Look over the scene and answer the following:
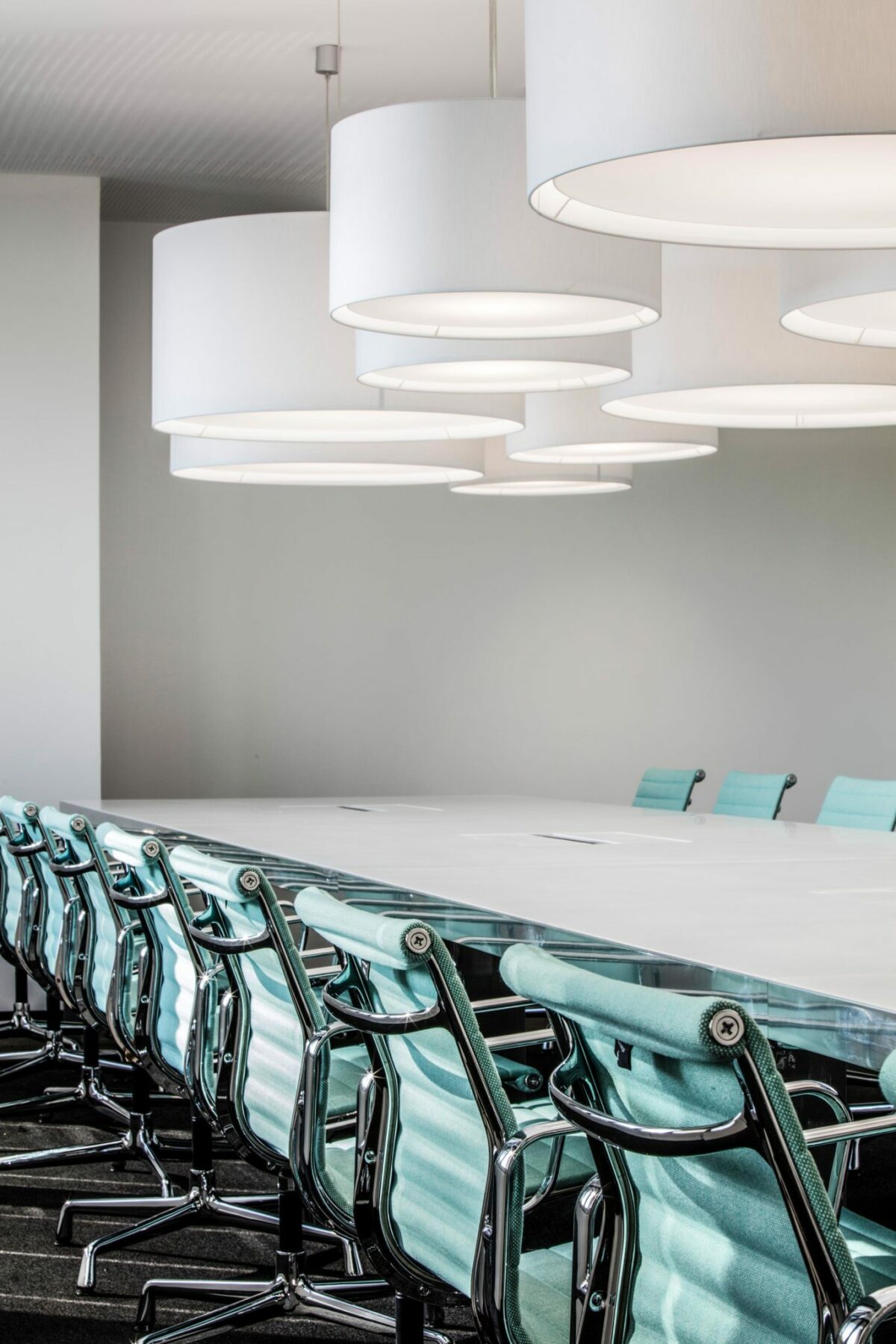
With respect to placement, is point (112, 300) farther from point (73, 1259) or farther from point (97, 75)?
point (73, 1259)

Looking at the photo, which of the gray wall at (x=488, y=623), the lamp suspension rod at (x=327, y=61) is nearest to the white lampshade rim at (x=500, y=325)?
the lamp suspension rod at (x=327, y=61)

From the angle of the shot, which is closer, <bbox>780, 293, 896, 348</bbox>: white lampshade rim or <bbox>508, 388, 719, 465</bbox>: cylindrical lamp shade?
<bbox>780, 293, 896, 348</bbox>: white lampshade rim

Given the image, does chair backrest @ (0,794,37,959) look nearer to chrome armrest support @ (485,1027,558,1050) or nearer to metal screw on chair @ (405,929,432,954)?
chrome armrest support @ (485,1027,558,1050)

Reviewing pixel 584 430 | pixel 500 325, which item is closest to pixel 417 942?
pixel 500 325

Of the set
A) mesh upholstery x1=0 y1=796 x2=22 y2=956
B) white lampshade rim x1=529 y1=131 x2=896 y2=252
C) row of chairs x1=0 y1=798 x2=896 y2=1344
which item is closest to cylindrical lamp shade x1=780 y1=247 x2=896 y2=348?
white lampshade rim x1=529 y1=131 x2=896 y2=252

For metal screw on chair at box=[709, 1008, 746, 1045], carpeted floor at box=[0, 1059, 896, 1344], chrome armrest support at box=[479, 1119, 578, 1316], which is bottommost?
carpeted floor at box=[0, 1059, 896, 1344]

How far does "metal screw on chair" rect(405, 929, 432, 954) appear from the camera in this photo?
2.02 meters

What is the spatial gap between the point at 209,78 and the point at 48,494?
2.11 meters

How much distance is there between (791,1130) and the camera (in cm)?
154

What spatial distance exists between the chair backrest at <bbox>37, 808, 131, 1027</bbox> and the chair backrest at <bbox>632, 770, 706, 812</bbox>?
3401mm

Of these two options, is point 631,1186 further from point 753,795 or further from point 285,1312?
point 753,795

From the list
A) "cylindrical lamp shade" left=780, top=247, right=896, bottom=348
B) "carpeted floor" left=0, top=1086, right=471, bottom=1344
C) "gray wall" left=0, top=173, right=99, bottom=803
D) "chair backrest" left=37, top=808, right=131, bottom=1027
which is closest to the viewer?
"cylindrical lamp shade" left=780, top=247, right=896, bottom=348

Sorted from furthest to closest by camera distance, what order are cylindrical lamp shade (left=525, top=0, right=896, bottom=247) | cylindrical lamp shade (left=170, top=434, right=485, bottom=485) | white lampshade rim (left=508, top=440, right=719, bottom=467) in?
white lampshade rim (left=508, top=440, right=719, bottom=467)
cylindrical lamp shade (left=170, top=434, right=485, bottom=485)
cylindrical lamp shade (left=525, top=0, right=896, bottom=247)

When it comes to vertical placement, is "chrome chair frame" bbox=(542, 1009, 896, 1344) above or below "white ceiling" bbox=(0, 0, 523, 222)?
below
